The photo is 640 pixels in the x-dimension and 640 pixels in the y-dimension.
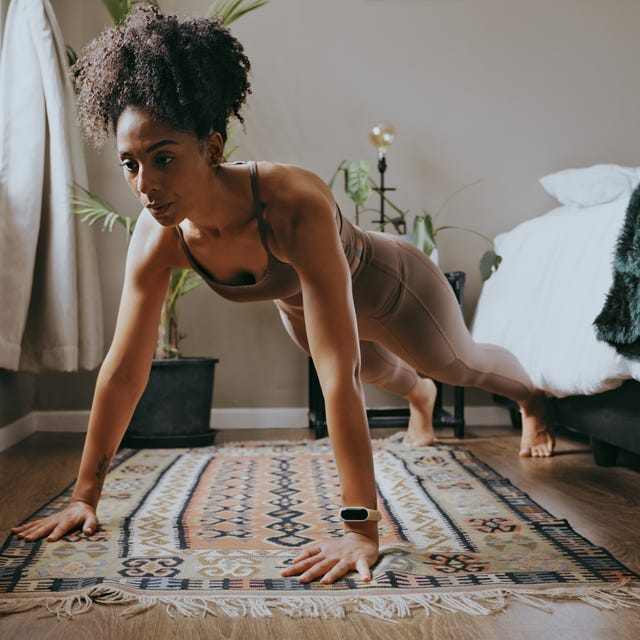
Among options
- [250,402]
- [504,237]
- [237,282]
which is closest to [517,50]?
[504,237]

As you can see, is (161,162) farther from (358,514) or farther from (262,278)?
(358,514)

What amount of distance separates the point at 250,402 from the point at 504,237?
1278mm

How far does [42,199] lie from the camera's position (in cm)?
289

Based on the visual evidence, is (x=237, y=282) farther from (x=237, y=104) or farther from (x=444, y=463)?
(x=444, y=463)

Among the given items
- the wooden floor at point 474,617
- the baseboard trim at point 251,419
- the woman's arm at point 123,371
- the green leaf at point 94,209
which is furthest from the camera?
the baseboard trim at point 251,419

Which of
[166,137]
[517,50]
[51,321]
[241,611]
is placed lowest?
[241,611]

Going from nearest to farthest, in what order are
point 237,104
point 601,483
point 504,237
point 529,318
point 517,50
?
point 237,104, point 601,483, point 529,318, point 504,237, point 517,50

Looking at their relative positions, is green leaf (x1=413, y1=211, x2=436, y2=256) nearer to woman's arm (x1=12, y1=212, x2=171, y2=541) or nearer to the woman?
the woman

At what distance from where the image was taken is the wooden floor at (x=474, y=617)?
1.01 meters

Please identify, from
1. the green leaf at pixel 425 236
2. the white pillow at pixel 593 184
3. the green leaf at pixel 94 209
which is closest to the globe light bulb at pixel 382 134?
the green leaf at pixel 425 236

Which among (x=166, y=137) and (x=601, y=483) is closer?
(x=166, y=137)

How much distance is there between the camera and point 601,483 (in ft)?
6.65

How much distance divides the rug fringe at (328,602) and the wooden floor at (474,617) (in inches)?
0.7

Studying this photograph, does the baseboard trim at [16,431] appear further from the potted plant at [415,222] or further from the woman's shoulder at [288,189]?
the woman's shoulder at [288,189]
